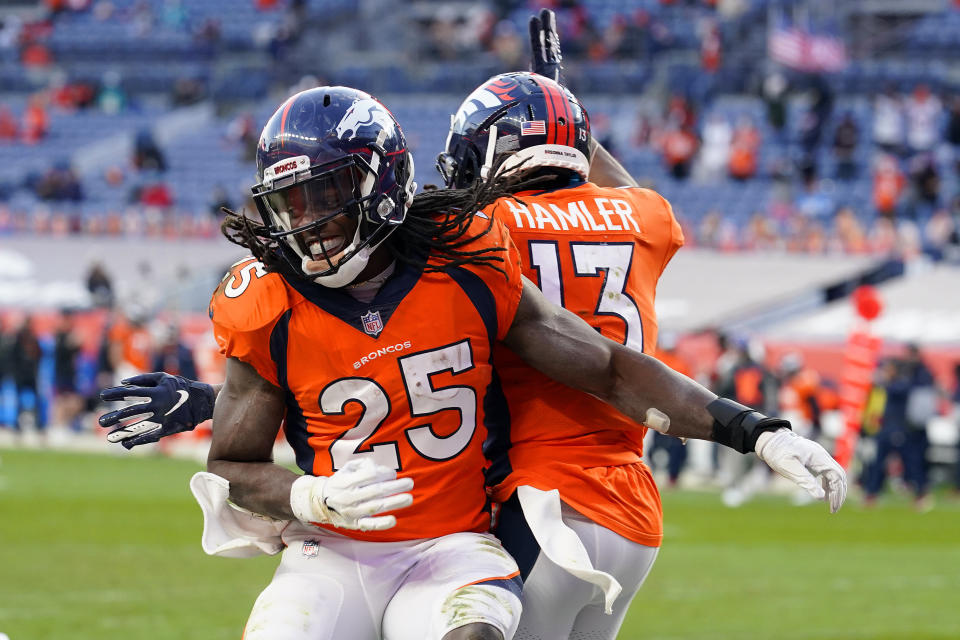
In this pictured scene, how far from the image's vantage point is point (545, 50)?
5102 millimetres

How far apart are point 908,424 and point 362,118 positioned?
12.4 m

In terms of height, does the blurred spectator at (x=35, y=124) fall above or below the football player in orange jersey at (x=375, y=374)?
below

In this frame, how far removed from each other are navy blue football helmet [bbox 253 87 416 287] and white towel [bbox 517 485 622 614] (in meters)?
0.77

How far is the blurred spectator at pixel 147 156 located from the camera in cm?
2625

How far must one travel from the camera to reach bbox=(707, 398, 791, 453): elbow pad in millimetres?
3783

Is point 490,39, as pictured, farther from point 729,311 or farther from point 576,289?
point 576,289

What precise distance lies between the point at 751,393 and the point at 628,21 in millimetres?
12953

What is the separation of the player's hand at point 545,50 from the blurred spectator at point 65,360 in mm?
15981

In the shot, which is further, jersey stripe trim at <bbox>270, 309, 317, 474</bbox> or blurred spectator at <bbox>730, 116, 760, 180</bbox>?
blurred spectator at <bbox>730, 116, 760, 180</bbox>

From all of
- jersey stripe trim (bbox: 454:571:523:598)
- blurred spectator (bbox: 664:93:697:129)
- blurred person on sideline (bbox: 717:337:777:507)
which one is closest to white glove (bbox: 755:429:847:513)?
jersey stripe trim (bbox: 454:571:523:598)

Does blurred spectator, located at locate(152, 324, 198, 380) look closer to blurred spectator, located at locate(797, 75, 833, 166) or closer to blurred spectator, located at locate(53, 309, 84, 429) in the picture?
blurred spectator, located at locate(53, 309, 84, 429)

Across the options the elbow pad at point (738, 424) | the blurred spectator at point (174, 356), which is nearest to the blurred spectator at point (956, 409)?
the blurred spectator at point (174, 356)

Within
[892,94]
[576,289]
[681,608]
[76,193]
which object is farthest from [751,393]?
[76,193]

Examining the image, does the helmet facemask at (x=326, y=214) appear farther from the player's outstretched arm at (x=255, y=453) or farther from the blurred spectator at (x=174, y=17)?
the blurred spectator at (x=174, y=17)
